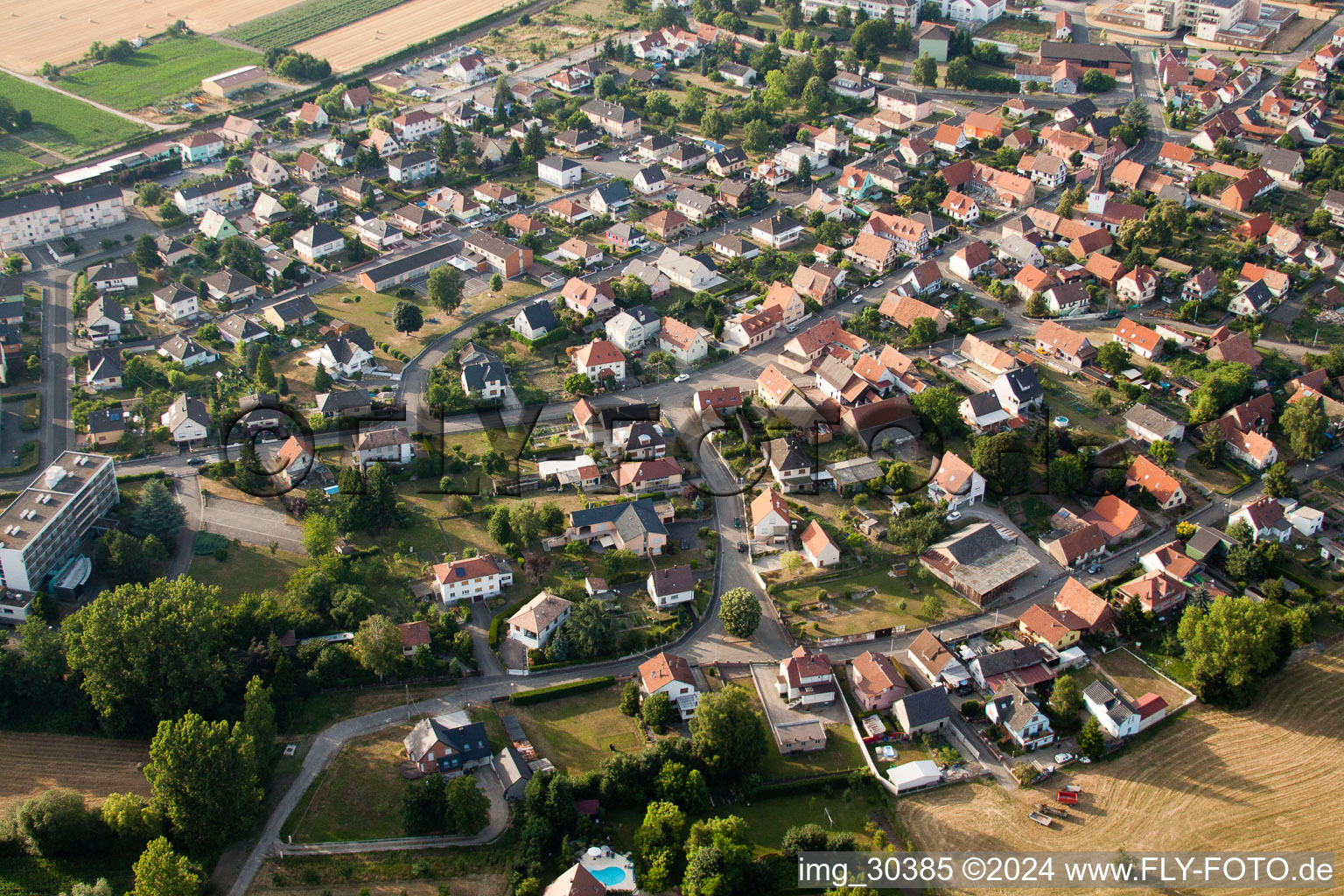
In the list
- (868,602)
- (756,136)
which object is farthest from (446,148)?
(868,602)

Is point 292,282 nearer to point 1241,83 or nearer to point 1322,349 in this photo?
point 1322,349

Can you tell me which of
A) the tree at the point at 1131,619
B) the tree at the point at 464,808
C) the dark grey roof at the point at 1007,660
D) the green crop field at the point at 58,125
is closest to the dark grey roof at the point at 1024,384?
the tree at the point at 1131,619

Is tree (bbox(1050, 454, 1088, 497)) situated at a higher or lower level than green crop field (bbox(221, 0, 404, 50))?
lower

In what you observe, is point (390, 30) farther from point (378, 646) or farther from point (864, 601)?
point (864, 601)

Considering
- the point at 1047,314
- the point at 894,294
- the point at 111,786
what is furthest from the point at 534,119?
the point at 111,786

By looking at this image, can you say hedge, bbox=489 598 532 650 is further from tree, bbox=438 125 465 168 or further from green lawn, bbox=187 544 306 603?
tree, bbox=438 125 465 168

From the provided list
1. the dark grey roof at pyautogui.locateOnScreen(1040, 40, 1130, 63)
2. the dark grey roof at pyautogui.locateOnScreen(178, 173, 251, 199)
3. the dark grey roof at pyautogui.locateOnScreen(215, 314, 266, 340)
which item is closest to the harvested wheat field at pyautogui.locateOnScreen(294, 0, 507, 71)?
the dark grey roof at pyautogui.locateOnScreen(178, 173, 251, 199)
